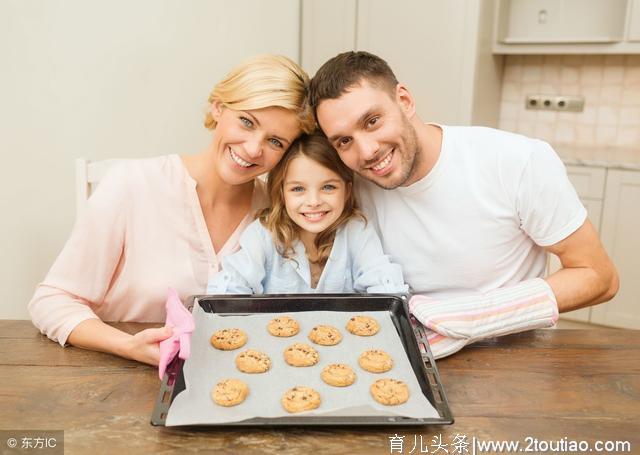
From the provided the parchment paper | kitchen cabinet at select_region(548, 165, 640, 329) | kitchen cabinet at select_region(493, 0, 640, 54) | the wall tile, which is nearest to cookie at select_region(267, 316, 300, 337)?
the parchment paper

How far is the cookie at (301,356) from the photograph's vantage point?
1186 millimetres

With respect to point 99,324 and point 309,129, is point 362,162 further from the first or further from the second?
point 99,324

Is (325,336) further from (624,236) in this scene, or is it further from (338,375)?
(624,236)

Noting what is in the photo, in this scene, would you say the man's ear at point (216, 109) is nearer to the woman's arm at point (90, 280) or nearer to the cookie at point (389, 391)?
the woman's arm at point (90, 280)

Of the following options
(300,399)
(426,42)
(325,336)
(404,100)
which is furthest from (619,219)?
(300,399)

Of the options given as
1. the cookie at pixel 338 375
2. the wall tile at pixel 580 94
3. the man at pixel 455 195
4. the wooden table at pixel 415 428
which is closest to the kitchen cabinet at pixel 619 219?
the wall tile at pixel 580 94

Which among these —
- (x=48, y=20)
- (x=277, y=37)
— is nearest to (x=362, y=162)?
(x=48, y=20)

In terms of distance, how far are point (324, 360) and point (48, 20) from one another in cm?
176

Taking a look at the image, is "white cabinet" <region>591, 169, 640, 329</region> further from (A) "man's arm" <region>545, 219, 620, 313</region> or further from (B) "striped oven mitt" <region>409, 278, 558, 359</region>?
(B) "striped oven mitt" <region>409, 278, 558, 359</region>

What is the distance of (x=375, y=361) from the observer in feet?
3.84

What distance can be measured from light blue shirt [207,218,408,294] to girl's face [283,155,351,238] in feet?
0.27

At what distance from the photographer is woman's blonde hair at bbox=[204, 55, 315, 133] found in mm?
1475

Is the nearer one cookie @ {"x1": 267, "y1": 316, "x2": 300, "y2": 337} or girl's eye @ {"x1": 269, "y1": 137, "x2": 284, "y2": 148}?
cookie @ {"x1": 267, "y1": 316, "x2": 300, "y2": 337}

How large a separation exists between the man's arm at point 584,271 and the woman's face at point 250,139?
2.45 ft
